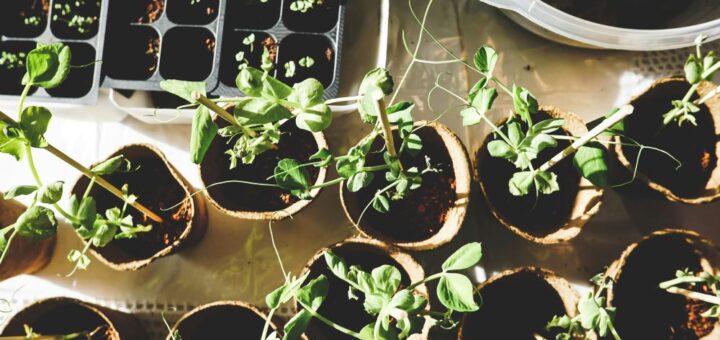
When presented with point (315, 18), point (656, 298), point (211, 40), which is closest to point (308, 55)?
point (315, 18)

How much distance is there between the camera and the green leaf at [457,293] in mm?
673

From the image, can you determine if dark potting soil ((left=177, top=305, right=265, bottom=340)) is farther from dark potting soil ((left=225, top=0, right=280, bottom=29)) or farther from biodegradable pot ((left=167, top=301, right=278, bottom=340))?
dark potting soil ((left=225, top=0, right=280, bottom=29))

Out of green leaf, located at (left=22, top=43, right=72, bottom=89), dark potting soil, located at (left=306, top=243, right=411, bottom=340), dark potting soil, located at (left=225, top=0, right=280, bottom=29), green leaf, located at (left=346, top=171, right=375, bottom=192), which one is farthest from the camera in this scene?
dark potting soil, located at (left=225, top=0, right=280, bottom=29)

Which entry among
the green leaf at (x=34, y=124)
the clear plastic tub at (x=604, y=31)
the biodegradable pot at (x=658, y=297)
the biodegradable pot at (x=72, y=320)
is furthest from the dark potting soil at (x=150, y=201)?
the biodegradable pot at (x=658, y=297)

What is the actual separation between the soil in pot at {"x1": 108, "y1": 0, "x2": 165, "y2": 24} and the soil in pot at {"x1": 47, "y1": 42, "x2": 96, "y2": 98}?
72mm

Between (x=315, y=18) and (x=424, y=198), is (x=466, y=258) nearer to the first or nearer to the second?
(x=424, y=198)

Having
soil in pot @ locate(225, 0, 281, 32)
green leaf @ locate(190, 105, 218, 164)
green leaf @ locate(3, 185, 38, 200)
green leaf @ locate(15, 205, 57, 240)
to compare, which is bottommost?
green leaf @ locate(15, 205, 57, 240)

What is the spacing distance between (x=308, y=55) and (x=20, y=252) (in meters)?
0.60

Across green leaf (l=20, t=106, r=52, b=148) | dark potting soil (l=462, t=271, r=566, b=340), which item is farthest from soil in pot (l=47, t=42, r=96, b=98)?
dark potting soil (l=462, t=271, r=566, b=340)

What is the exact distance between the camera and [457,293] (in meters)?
0.69

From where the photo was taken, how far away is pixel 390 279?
71 centimetres

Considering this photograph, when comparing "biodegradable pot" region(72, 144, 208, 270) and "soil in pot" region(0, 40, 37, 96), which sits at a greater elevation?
"soil in pot" region(0, 40, 37, 96)

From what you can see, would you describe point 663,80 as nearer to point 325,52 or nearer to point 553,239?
point 553,239

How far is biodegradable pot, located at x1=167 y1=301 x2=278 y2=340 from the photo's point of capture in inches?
34.0
